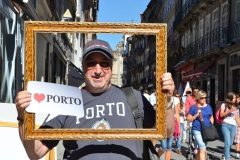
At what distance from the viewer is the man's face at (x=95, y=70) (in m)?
2.63

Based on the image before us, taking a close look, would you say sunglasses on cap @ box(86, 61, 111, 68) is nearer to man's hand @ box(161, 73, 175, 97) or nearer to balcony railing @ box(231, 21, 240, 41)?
man's hand @ box(161, 73, 175, 97)

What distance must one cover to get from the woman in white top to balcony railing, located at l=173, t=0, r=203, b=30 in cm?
1995

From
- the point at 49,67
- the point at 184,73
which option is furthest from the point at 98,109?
the point at 184,73

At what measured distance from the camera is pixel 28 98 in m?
2.47

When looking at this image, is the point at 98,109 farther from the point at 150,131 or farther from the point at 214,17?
the point at 214,17

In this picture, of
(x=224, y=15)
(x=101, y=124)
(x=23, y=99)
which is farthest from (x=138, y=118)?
(x=224, y=15)

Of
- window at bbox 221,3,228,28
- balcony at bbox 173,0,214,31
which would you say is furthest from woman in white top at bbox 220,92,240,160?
balcony at bbox 173,0,214,31

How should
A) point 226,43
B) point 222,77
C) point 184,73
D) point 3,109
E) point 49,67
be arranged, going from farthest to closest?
point 184,73 → point 222,77 → point 226,43 → point 3,109 → point 49,67

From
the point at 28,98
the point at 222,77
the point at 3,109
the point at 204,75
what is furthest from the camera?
the point at 204,75

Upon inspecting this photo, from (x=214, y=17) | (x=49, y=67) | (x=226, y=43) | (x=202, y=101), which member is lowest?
(x=202, y=101)

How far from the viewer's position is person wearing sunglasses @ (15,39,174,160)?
8.42 ft

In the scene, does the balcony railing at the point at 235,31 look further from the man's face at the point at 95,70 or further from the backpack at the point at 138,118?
the man's face at the point at 95,70

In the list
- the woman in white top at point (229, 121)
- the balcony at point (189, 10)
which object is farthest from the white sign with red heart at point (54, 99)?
the balcony at point (189, 10)

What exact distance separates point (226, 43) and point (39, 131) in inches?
789
